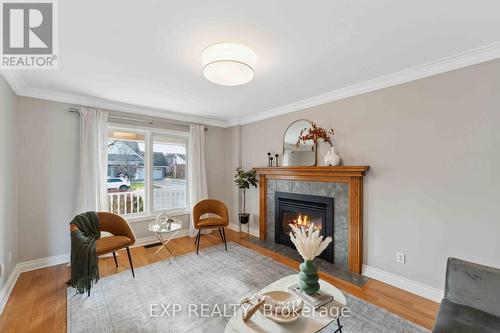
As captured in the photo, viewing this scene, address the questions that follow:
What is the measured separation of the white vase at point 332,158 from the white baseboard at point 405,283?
4.47 feet

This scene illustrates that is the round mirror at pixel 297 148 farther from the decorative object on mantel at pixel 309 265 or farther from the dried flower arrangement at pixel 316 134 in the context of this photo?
the decorative object on mantel at pixel 309 265

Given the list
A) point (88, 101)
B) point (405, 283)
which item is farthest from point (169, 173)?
point (405, 283)

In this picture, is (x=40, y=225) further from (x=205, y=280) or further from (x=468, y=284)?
(x=468, y=284)

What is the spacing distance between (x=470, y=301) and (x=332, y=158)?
185cm

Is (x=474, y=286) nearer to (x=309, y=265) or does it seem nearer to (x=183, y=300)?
(x=309, y=265)

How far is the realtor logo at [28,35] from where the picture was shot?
4.82ft

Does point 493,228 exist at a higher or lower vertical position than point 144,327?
higher

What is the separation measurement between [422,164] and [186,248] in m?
3.47

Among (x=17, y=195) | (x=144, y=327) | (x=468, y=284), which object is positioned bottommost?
(x=144, y=327)

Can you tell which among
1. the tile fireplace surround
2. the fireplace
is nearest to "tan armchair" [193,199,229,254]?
the fireplace

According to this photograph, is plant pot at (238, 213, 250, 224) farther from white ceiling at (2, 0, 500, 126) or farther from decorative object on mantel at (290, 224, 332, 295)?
decorative object on mantel at (290, 224, 332, 295)

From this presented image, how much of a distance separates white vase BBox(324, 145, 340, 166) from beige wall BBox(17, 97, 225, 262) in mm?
3619

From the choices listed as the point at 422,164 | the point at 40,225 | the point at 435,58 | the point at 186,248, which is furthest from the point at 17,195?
the point at 435,58

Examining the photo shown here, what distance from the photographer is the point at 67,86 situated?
9.12ft
